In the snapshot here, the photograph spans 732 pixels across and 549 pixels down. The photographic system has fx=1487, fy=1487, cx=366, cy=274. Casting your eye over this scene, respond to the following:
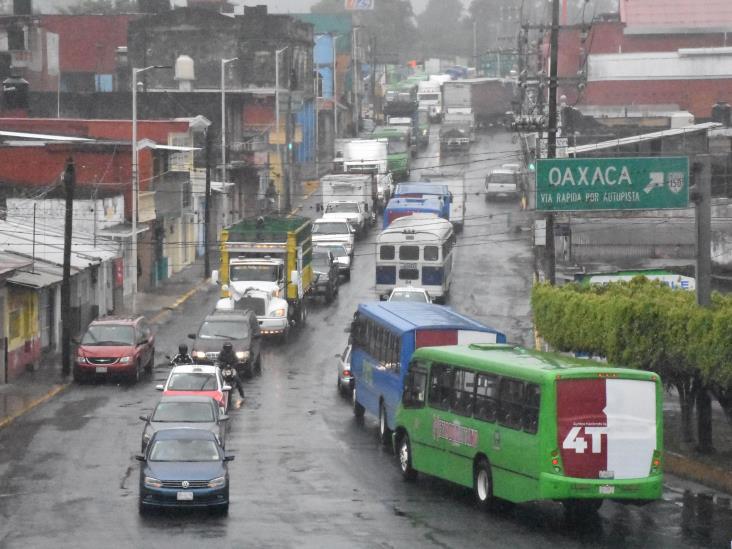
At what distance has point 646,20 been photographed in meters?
111

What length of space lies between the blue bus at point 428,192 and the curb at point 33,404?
33.9m

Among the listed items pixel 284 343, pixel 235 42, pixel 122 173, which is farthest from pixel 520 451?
pixel 235 42

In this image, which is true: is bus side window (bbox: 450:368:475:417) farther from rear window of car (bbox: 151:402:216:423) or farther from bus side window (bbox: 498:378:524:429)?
rear window of car (bbox: 151:402:216:423)

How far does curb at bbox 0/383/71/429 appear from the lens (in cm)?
3556

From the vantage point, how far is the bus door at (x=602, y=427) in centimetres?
2258

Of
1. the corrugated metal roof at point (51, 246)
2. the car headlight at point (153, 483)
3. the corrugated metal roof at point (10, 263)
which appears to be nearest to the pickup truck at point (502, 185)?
the corrugated metal roof at point (51, 246)

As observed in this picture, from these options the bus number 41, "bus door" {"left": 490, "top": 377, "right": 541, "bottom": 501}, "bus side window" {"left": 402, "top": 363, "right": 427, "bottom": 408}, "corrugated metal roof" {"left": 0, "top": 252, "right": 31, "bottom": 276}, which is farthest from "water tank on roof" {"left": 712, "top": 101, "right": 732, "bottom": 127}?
the bus number 41

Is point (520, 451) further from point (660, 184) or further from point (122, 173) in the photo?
point (122, 173)

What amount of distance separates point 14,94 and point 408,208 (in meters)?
21.5

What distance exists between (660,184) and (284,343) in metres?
16.3

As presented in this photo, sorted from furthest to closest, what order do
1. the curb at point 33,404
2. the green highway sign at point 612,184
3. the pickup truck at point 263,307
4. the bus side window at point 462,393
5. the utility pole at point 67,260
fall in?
the pickup truck at point 263,307, the utility pole at point 67,260, the green highway sign at point 612,184, the curb at point 33,404, the bus side window at point 462,393

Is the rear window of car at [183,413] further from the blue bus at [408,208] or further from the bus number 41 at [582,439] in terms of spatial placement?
the blue bus at [408,208]

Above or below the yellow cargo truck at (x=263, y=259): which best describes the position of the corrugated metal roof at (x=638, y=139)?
above

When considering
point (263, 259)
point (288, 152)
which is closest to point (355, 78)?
point (288, 152)
